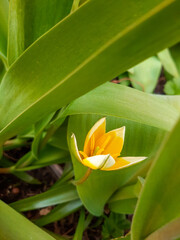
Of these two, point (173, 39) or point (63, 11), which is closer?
point (173, 39)

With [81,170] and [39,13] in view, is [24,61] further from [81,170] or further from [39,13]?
[81,170]

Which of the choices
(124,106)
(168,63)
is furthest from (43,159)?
(168,63)

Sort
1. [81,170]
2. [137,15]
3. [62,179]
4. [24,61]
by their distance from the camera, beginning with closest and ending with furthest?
[137,15] < [24,61] < [81,170] < [62,179]

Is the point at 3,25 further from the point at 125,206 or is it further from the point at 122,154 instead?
the point at 125,206

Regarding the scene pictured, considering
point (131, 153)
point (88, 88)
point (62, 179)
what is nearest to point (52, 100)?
point (88, 88)

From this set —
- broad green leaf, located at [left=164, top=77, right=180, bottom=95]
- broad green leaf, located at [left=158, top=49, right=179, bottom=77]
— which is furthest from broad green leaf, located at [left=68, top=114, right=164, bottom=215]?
broad green leaf, located at [left=158, top=49, right=179, bottom=77]

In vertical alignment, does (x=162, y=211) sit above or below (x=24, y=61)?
below

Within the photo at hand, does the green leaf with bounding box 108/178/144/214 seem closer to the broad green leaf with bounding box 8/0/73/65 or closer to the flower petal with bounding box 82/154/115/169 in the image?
the flower petal with bounding box 82/154/115/169

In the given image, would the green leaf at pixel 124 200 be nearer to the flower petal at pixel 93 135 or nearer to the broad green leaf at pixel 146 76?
the flower petal at pixel 93 135
